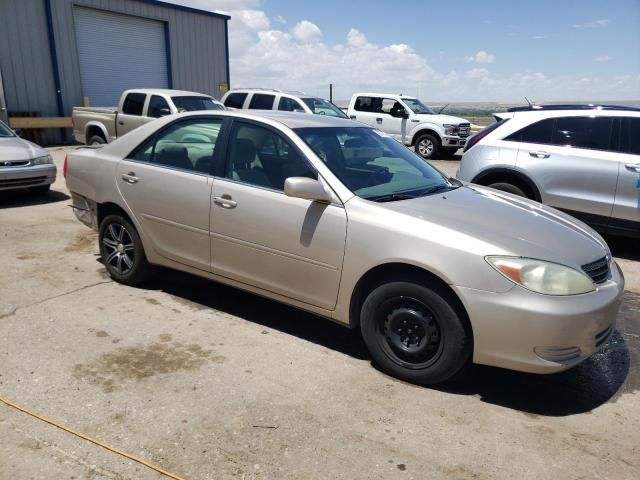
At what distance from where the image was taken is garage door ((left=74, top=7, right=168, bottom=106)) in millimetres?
19250

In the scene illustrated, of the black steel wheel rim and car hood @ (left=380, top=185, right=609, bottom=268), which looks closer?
car hood @ (left=380, top=185, right=609, bottom=268)

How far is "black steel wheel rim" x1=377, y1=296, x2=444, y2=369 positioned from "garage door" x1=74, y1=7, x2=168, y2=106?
19.4 m

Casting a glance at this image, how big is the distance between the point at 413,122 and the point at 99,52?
1227cm

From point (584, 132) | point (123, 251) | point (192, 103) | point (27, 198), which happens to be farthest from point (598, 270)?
point (192, 103)

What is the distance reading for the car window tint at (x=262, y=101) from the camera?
13.7 meters

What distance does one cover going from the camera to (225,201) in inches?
154

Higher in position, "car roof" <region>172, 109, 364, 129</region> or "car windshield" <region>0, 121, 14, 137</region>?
"car roof" <region>172, 109, 364, 129</region>

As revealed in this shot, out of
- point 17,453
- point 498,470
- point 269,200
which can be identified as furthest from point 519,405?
point 17,453

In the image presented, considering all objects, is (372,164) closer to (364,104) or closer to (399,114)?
(399,114)

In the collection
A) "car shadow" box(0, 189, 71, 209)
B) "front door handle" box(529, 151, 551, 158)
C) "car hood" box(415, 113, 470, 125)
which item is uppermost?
"front door handle" box(529, 151, 551, 158)

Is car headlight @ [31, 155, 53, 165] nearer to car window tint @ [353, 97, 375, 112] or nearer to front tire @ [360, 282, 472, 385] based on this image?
front tire @ [360, 282, 472, 385]

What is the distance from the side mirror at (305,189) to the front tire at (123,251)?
1.88 metres

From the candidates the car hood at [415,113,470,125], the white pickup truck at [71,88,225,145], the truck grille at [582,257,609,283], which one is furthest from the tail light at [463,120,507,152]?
the car hood at [415,113,470,125]

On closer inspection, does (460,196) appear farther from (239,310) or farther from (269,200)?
(239,310)
